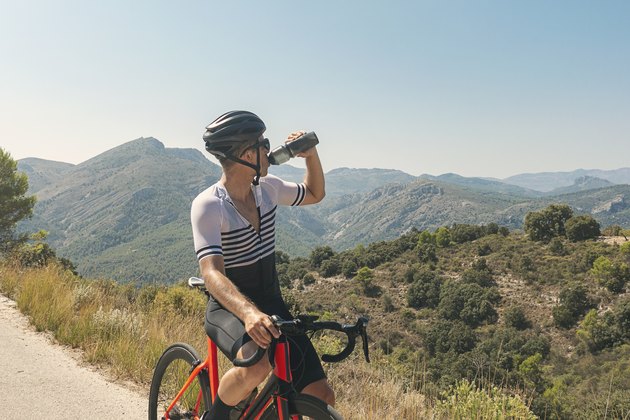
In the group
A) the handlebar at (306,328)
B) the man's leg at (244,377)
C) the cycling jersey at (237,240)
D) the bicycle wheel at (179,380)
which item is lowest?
the bicycle wheel at (179,380)

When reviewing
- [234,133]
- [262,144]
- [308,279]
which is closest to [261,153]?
[262,144]

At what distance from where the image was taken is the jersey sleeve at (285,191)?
2.73m

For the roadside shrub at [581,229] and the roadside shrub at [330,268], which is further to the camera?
the roadside shrub at [330,268]

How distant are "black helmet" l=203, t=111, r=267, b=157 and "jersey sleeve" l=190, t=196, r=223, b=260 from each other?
1.05 feet

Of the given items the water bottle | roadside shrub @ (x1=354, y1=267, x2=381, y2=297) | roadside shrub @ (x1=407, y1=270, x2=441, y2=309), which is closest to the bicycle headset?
the water bottle

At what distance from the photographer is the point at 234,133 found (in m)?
2.33

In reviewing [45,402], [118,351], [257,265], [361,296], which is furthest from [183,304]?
[361,296]

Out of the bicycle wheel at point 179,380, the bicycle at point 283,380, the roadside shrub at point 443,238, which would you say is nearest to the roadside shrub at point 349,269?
the roadside shrub at point 443,238

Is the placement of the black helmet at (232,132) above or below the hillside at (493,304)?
above

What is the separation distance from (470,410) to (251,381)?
280cm

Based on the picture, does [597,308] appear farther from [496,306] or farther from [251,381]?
[251,381]

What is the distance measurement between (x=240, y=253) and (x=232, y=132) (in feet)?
2.12

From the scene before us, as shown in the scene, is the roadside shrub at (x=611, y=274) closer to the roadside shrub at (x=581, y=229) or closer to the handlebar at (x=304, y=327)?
the roadside shrub at (x=581, y=229)

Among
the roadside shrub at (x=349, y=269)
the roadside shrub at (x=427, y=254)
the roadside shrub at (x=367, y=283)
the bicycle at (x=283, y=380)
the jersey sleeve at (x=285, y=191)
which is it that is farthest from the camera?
the roadside shrub at (x=349, y=269)
